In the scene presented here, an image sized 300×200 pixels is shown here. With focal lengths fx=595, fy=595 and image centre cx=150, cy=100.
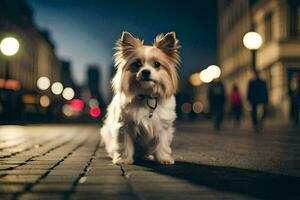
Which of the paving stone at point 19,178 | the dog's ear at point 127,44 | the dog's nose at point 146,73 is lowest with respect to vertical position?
the paving stone at point 19,178

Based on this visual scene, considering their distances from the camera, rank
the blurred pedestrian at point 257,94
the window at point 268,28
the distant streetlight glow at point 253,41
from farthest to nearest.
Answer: the window at point 268,28 < the distant streetlight glow at point 253,41 < the blurred pedestrian at point 257,94

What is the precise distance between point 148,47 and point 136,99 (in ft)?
2.35

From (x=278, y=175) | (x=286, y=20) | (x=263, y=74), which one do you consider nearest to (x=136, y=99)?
(x=278, y=175)

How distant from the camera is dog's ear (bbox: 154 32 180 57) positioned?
7.44m

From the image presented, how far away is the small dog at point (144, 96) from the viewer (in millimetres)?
7250

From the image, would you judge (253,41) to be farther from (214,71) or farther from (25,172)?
(214,71)

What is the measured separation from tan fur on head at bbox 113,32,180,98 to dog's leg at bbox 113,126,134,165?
1.61 ft

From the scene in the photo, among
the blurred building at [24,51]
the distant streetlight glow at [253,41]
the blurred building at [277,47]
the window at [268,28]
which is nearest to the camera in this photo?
the distant streetlight glow at [253,41]

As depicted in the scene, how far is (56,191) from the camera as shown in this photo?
512 cm

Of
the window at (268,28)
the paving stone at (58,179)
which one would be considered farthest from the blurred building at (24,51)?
the paving stone at (58,179)

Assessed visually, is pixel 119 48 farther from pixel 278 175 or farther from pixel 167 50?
pixel 278 175

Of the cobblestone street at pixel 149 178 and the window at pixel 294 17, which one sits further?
the window at pixel 294 17

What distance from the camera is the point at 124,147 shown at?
301 inches

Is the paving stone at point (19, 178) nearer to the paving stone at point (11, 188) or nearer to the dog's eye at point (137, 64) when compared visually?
the paving stone at point (11, 188)
